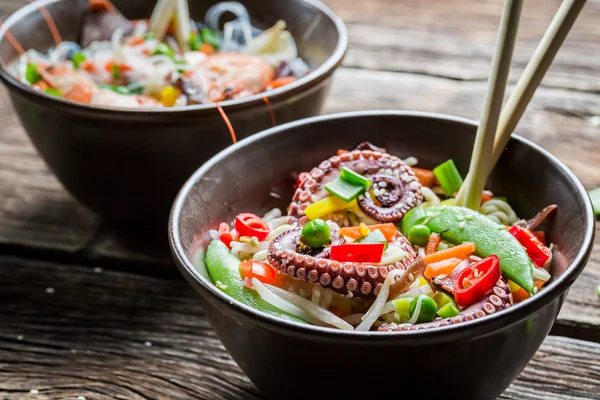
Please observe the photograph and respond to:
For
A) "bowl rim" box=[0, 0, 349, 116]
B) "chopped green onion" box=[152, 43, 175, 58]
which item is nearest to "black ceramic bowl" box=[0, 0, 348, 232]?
"bowl rim" box=[0, 0, 349, 116]

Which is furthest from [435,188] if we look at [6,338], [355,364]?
[6,338]

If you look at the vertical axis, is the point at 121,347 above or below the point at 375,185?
below

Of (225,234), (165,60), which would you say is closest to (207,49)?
(165,60)

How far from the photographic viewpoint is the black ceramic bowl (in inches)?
71.2

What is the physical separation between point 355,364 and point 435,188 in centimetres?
64

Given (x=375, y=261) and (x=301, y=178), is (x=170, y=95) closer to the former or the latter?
(x=301, y=178)

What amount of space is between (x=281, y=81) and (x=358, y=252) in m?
0.92

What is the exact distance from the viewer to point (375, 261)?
1.39 meters

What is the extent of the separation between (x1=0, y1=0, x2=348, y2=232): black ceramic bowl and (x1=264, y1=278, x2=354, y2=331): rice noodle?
54cm

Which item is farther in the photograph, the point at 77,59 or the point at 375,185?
the point at 77,59

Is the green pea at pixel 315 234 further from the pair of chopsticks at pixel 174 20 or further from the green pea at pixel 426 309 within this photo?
the pair of chopsticks at pixel 174 20

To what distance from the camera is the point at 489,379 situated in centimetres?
129

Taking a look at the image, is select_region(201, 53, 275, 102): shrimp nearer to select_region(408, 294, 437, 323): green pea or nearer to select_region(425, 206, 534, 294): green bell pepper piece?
select_region(425, 206, 534, 294): green bell pepper piece

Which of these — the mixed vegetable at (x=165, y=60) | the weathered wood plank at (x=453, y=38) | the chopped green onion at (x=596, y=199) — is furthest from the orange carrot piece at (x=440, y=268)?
the weathered wood plank at (x=453, y=38)
